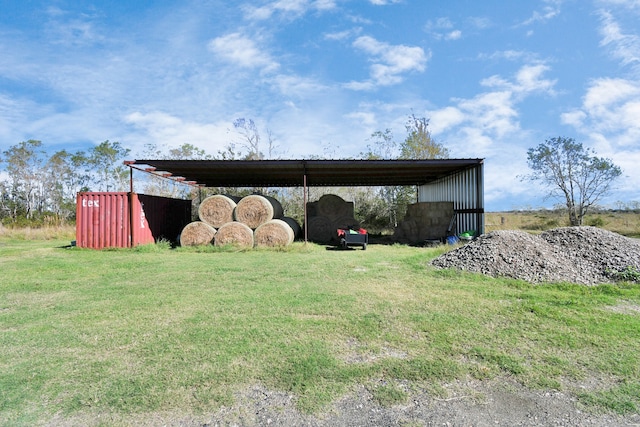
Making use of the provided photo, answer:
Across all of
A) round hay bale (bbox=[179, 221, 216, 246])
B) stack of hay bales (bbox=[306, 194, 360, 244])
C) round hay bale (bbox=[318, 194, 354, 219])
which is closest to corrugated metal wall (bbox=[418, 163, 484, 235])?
stack of hay bales (bbox=[306, 194, 360, 244])

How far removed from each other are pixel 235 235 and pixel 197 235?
4.62 feet

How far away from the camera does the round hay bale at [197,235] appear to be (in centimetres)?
1358

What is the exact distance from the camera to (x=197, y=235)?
1359cm

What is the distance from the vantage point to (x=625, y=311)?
534 cm

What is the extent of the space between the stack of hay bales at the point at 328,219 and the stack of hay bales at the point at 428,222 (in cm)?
232

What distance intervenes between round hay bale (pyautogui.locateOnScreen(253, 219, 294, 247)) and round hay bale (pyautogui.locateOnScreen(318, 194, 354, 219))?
482 centimetres

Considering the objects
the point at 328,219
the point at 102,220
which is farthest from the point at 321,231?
the point at 102,220

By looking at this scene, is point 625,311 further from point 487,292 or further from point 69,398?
point 69,398

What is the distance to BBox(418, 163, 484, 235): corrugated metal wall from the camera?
13758mm

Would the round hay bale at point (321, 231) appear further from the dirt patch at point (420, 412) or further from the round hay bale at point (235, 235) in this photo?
the dirt patch at point (420, 412)

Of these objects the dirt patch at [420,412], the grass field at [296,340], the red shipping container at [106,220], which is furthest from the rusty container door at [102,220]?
the dirt patch at [420,412]

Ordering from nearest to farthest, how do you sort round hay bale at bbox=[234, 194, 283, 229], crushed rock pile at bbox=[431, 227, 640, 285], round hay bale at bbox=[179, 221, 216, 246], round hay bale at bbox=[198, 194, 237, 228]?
crushed rock pile at bbox=[431, 227, 640, 285] → round hay bale at bbox=[179, 221, 216, 246] → round hay bale at bbox=[234, 194, 283, 229] → round hay bale at bbox=[198, 194, 237, 228]

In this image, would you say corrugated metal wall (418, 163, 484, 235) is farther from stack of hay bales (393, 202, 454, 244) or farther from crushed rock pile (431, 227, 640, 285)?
crushed rock pile (431, 227, 640, 285)

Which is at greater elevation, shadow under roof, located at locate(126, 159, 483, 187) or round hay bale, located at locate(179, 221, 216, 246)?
shadow under roof, located at locate(126, 159, 483, 187)
